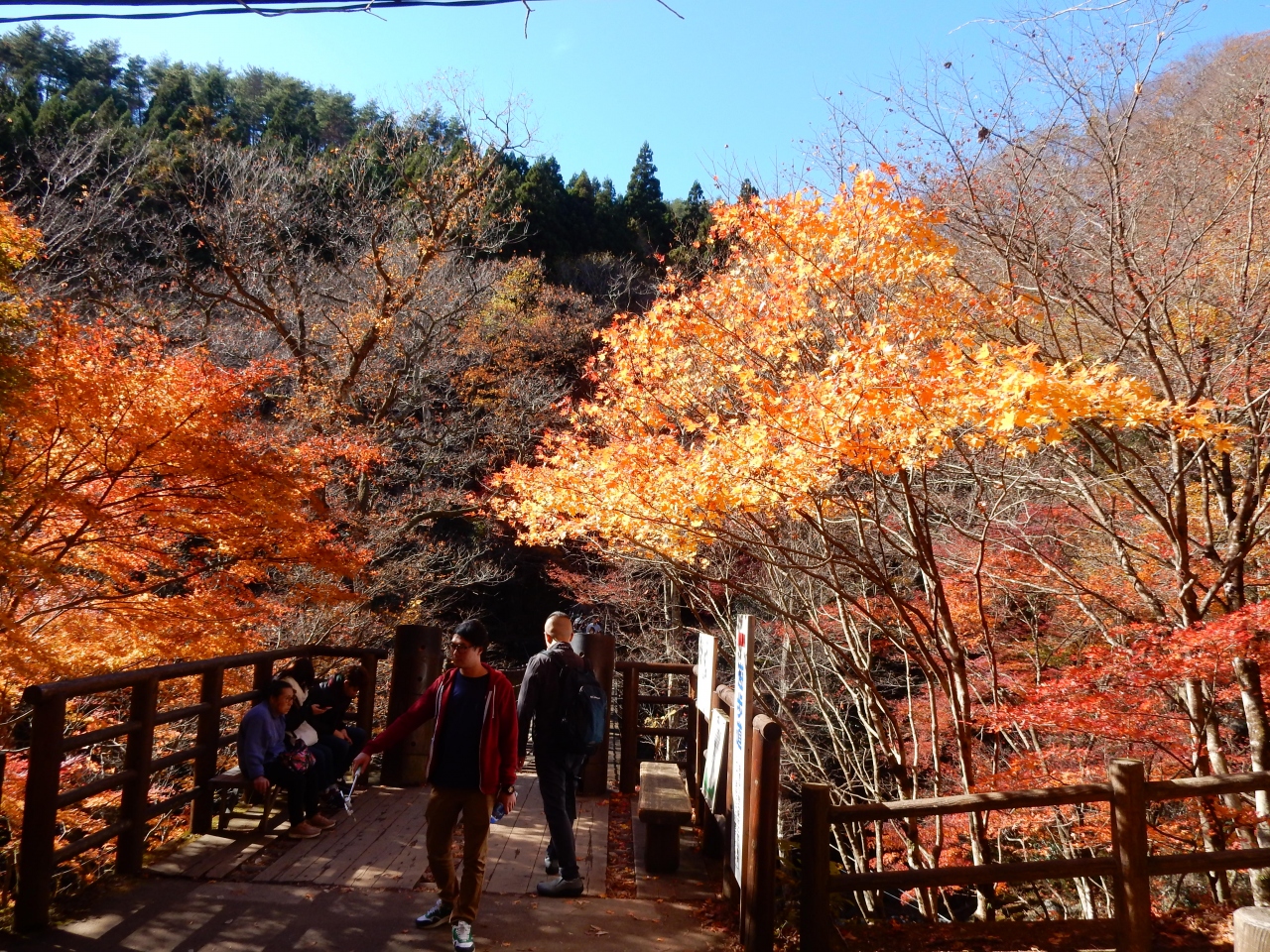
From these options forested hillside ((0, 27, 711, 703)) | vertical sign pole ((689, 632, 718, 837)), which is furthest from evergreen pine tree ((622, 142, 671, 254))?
vertical sign pole ((689, 632, 718, 837))

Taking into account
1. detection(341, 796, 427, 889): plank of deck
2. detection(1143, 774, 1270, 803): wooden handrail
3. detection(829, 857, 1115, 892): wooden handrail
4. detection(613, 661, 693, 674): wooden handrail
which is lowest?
detection(341, 796, 427, 889): plank of deck

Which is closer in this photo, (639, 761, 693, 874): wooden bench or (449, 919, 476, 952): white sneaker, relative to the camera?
(449, 919, 476, 952): white sneaker

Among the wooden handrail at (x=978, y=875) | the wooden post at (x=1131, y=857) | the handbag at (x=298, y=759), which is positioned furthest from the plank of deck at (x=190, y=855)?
the wooden post at (x=1131, y=857)

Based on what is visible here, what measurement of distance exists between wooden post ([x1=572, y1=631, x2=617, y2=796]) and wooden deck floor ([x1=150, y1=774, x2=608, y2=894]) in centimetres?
64

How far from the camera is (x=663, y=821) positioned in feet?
16.0

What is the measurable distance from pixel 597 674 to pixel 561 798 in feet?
8.24

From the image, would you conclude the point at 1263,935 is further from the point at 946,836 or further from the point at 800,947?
the point at 946,836

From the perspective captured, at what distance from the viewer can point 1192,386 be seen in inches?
243

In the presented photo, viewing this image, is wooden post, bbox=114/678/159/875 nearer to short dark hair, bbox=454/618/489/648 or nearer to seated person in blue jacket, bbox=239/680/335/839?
A: seated person in blue jacket, bbox=239/680/335/839

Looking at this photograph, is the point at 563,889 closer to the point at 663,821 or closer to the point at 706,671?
the point at 663,821

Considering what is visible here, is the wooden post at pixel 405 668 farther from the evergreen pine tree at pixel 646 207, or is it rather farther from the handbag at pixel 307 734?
the evergreen pine tree at pixel 646 207

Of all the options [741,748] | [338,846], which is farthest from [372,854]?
[741,748]

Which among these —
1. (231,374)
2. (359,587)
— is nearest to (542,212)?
(359,587)

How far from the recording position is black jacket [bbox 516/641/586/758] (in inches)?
188
